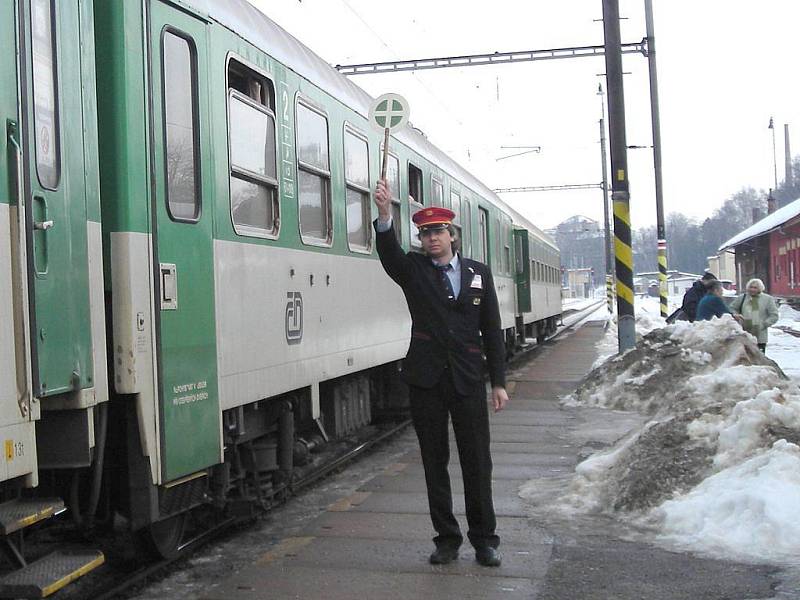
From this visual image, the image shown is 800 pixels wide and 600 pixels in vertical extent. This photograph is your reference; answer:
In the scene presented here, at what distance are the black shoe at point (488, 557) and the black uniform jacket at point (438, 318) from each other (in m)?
0.87

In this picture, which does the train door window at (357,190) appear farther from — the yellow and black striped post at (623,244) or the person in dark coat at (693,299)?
the person in dark coat at (693,299)

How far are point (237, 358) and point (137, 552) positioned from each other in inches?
49.0

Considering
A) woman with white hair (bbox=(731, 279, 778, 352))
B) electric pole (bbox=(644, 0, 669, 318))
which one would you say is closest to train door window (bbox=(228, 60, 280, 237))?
woman with white hair (bbox=(731, 279, 778, 352))

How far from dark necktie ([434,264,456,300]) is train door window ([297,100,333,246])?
79.0 inches

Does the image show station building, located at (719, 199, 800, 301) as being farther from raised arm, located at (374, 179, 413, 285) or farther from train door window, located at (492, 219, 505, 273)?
raised arm, located at (374, 179, 413, 285)

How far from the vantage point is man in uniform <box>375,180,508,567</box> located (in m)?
5.47

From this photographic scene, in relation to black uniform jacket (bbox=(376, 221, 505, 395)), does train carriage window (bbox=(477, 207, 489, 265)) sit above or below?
above

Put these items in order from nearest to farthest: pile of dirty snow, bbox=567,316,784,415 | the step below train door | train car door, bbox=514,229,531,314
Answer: the step below train door, pile of dirty snow, bbox=567,316,784,415, train car door, bbox=514,229,531,314

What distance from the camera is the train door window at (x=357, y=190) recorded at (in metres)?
8.64

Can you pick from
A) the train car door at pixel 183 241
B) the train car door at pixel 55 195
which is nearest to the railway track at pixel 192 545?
the train car door at pixel 183 241

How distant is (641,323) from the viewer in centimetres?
3353

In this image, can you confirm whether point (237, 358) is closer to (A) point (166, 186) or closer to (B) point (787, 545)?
(A) point (166, 186)

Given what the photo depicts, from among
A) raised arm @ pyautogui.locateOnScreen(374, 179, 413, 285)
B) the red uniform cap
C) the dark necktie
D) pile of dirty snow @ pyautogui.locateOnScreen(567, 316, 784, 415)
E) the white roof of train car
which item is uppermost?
the white roof of train car

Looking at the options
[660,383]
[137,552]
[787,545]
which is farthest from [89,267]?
[660,383]
